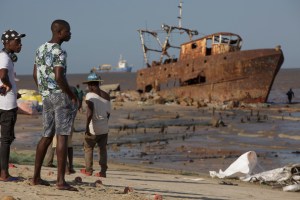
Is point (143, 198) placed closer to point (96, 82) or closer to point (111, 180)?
point (111, 180)

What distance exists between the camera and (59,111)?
5.98 m

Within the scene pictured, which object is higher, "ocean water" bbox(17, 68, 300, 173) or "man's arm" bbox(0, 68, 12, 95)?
"man's arm" bbox(0, 68, 12, 95)

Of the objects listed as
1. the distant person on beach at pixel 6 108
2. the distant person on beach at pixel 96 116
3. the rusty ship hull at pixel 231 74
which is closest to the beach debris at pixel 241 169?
the distant person on beach at pixel 96 116

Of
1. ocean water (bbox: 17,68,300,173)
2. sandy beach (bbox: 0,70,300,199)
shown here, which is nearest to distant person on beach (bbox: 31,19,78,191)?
sandy beach (bbox: 0,70,300,199)

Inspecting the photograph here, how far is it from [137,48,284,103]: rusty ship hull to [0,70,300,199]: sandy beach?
181 cm

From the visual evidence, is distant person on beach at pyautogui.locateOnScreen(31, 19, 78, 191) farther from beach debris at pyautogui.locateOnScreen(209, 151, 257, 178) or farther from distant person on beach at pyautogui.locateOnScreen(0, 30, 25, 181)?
beach debris at pyautogui.locateOnScreen(209, 151, 257, 178)

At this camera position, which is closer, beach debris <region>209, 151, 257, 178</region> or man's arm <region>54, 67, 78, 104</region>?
man's arm <region>54, 67, 78, 104</region>

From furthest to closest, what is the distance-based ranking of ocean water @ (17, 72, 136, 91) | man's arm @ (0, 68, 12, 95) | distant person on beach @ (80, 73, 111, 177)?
1. ocean water @ (17, 72, 136, 91)
2. distant person on beach @ (80, 73, 111, 177)
3. man's arm @ (0, 68, 12, 95)

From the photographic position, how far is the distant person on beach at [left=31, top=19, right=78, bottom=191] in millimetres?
5977

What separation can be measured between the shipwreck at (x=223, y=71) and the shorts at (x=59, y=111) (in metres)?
27.1

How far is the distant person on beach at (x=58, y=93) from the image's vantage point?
5977mm

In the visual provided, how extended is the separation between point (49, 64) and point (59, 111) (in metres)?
0.45

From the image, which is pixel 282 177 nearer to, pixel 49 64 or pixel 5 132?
pixel 5 132

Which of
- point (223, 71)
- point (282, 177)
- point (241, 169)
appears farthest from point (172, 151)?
point (223, 71)
